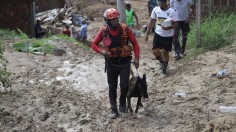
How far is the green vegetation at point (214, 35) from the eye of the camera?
10.8m

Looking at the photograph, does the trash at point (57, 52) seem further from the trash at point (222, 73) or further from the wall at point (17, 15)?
the wall at point (17, 15)

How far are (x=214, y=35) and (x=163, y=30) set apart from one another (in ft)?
7.11

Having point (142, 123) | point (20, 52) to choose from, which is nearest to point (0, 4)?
point (20, 52)

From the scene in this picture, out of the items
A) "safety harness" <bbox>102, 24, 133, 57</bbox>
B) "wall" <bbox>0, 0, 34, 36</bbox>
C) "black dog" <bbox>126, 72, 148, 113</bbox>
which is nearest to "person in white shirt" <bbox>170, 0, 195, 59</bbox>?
"black dog" <bbox>126, 72, 148, 113</bbox>

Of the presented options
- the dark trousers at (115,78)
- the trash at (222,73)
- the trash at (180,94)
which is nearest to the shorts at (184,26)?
the trash at (222,73)

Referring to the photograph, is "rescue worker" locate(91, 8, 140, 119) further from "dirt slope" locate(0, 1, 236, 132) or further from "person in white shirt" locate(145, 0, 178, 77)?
"person in white shirt" locate(145, 0, 178, 77)

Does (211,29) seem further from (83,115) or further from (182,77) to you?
(83,115)

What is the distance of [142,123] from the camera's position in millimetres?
6887

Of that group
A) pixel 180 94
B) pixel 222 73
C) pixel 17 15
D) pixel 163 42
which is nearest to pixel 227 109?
pixel 180 94

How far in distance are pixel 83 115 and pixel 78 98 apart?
105 cm

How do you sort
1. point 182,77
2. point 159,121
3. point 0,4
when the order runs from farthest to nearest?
point 0,4 → point 182,77 → point 159,121

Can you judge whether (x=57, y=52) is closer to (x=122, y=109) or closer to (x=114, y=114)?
(x=122, y=109)

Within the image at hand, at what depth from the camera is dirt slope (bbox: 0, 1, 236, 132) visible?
6.86m

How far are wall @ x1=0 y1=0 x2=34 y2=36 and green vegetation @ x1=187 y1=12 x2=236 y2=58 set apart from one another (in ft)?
28.2
